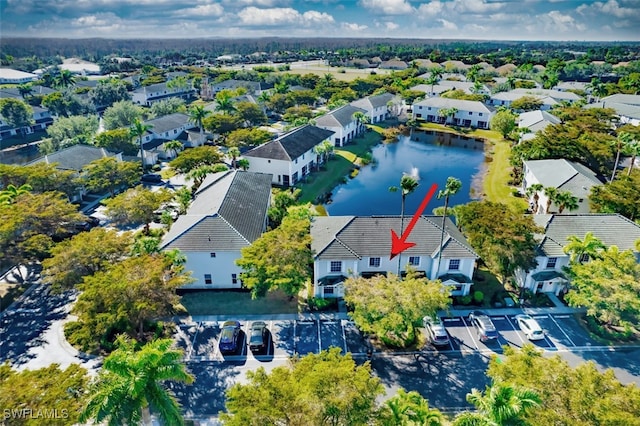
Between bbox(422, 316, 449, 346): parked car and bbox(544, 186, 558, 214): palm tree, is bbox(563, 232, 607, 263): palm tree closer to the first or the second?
bbox(544, 186, 558, 214): palm tree

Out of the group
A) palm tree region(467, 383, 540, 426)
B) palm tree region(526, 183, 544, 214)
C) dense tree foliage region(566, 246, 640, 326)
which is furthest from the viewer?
palm tree region(526, 183, 544, 214)

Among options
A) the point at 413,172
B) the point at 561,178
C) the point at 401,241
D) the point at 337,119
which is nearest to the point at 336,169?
the point at 413,172

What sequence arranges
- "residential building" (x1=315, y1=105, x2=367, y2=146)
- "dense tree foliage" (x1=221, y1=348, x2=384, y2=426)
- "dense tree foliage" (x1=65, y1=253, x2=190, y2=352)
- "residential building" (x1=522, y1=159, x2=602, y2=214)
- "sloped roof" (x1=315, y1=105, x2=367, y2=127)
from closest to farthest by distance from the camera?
"dense tree foliage" (x1=221, y1=348, x2=384, y2=426) → "dense tree foliage" (x1=65, y1=253, x2=190, y2=352) → "residential building" (x1=522, y1=159, x2=602, y2=214) → "residential building" (x1=315, y1=105, x2=367, y2=146) → "sloped roof" (x1=315, y1=105, x2=367, y2=127)

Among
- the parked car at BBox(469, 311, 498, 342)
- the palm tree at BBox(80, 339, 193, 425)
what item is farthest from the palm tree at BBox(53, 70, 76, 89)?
the parked car at BBox(469, 311, 498, 342)

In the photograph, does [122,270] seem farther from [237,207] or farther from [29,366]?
[237,207]

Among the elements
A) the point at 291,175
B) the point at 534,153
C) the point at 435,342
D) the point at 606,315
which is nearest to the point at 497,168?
the point at 534,153

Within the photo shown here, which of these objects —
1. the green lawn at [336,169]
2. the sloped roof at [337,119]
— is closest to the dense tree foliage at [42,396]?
the green lawn at [336,169]

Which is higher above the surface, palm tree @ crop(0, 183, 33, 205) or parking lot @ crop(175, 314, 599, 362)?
palm tree @ crop(0, 183, 33, 205)
